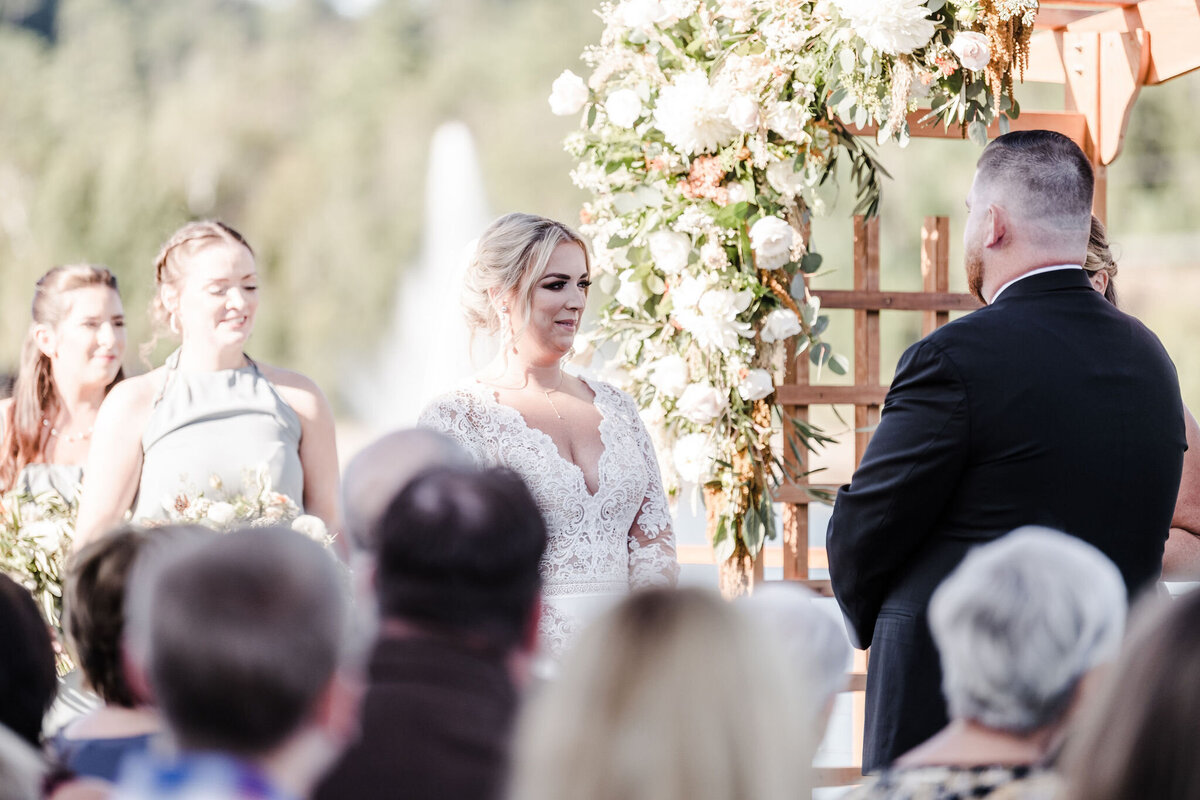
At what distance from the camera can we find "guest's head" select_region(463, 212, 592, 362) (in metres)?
3.32

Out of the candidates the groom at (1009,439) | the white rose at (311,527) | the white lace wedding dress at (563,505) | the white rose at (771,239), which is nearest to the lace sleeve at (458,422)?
the white lace wedding dress at (563,505)

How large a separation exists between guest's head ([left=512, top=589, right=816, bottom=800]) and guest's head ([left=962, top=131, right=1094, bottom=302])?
155cm

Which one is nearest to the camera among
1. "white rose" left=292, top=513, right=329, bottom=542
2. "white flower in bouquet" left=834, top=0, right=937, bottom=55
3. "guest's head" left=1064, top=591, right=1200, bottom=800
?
"guest's head" left=1064, top=591, right=1200, bottom=800

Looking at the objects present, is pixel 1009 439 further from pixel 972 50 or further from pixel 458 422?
pixel 972 50

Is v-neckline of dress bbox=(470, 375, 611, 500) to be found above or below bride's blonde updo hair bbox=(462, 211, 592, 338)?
below

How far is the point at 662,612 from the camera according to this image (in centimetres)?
132

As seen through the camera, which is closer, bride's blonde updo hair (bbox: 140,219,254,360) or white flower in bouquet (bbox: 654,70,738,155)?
bride's blonde updo hair (bbox: 140,219,254,360)

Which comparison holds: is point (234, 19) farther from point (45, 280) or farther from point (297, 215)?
point (45, 280)

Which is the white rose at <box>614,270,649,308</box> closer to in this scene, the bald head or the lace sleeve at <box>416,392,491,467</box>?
the lace sleeve at <box>416,392,491,467</box>

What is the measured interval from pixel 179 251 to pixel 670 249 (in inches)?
59.6

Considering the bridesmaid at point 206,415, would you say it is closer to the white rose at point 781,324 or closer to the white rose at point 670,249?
the white rose at point 670,249

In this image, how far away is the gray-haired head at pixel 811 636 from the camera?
1.65 m

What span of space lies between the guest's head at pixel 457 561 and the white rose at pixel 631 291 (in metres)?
2.79

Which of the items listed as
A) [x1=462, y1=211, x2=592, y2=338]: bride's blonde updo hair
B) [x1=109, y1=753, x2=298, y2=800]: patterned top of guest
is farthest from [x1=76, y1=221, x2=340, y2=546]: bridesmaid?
[x1=109, y1=753, x2=298, y2=800]: patterned top of guest
